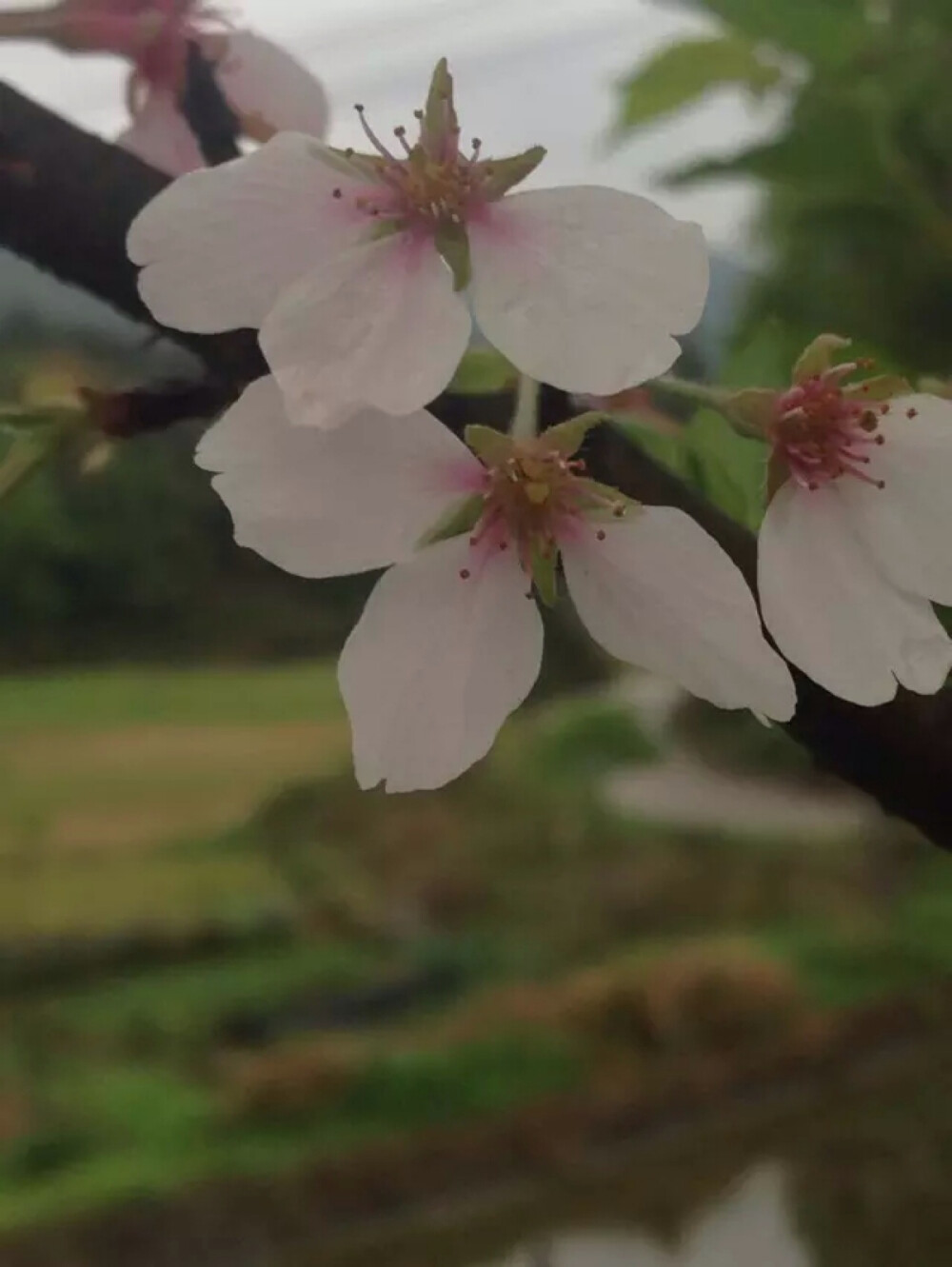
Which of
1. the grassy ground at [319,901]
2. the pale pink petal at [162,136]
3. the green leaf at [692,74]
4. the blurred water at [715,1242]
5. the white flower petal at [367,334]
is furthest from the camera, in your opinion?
the grassy ground at [319,901]

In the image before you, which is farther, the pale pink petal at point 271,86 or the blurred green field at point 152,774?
the blurred green field at point 152,774

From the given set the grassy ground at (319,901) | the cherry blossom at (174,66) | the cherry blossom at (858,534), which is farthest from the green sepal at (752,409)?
the grassy ground at (319,901)

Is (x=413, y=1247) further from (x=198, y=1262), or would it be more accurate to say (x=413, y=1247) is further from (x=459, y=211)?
(x=459, y=211)

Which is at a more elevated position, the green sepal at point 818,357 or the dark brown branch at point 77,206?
the dark brown branch at point 77,206

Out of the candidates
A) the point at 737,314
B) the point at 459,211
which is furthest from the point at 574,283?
the point at 737,314

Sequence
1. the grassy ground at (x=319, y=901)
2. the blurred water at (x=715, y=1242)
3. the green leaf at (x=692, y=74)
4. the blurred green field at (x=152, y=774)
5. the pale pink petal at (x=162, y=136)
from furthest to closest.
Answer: the blurred green field at (x=152, y=774), the grassy ground at (x=319, y=901), the blurred water at (x=715, y=1242), the green leaf at (x=692, y=74), the pale pink petal at (x=162, y=136)

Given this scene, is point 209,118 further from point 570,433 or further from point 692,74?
point 692,74

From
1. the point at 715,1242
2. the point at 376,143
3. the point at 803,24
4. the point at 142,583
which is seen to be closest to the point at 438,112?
the point at 376,143

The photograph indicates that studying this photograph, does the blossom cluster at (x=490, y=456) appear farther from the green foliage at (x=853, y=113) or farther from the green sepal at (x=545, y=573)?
the green foliage at (x=853, y=113)
